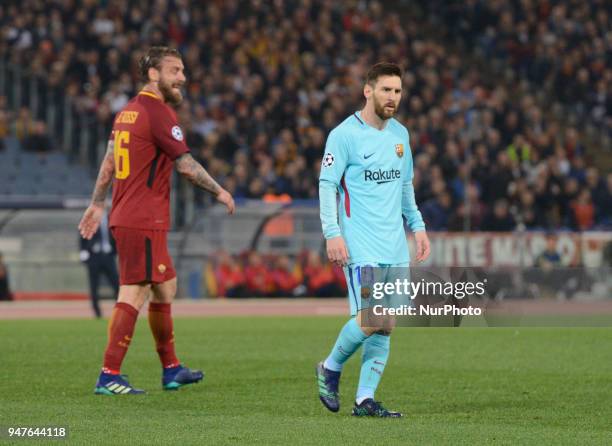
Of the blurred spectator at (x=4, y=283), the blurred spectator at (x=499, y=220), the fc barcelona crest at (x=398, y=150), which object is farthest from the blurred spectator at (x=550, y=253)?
the fc barcelona crest at (x=398, y=150)

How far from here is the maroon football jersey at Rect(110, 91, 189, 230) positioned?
10375 mm

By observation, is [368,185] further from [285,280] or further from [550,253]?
[550,253]

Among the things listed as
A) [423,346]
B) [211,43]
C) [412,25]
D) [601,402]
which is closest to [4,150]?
[211,43]

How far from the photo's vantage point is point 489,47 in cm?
3578

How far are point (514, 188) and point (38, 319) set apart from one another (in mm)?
11234

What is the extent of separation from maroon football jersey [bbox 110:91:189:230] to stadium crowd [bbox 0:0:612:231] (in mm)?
16399

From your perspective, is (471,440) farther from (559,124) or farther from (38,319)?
(559,124)

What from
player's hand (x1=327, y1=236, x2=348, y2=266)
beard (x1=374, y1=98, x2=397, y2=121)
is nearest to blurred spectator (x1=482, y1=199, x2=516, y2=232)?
beard (x1=374, y1=98, x2=397, y2=121)

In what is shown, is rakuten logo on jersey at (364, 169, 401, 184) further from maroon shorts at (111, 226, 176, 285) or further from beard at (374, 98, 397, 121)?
maroon shorts at (111, 226, 176, 285)

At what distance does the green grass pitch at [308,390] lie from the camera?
8.02 metres

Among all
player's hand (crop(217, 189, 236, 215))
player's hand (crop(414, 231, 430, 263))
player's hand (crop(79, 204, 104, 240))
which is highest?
player's hand (crop(217, 189, 236, 215))

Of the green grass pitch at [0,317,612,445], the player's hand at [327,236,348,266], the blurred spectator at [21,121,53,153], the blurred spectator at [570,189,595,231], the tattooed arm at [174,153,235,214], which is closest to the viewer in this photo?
the green grass pitch at [0,317,612,445]

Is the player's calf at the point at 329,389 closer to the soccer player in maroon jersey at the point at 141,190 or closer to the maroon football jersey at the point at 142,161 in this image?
the soccer player in maroon jersey at the point at 141,190

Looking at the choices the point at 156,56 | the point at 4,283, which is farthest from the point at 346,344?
the point at 4,283
